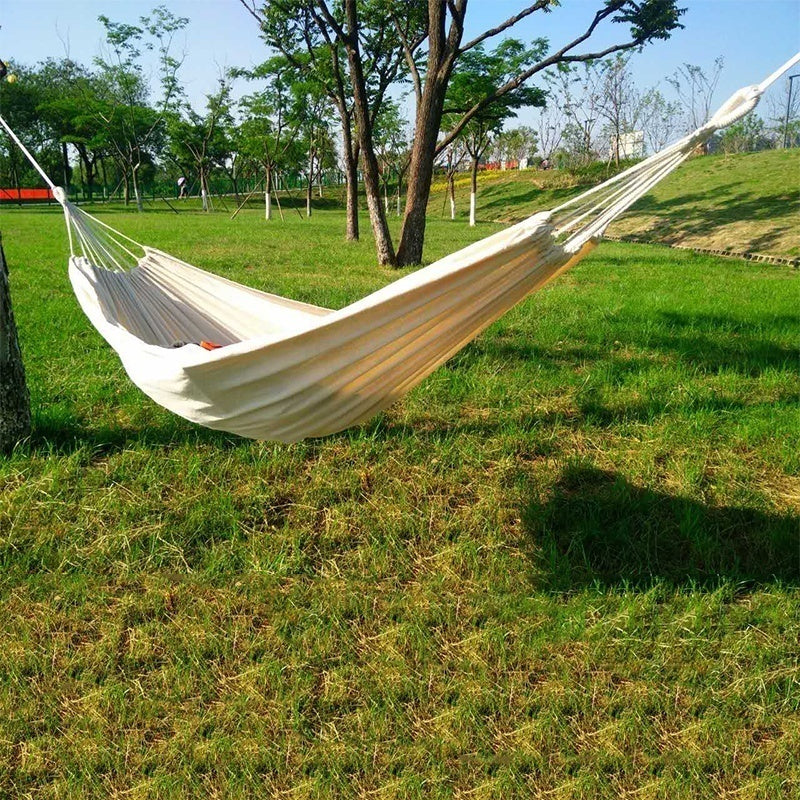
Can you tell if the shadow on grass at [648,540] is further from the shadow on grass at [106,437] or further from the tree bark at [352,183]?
the tree bark at [352,183]

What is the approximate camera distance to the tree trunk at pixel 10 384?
81.4 inches

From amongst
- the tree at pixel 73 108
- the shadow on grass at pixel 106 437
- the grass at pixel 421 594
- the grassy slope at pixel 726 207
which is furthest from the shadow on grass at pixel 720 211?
the tree at pixel 73 108

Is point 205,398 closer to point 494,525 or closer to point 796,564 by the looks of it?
point 494,525

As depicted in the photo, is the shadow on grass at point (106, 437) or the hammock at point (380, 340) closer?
the hammock at point (380, 340)

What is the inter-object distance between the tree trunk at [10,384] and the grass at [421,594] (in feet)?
0.28

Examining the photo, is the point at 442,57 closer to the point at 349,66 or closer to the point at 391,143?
the point at 349,66

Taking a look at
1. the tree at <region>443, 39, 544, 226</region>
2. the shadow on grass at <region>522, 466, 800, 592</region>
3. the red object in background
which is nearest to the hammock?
the shadow on grass at <region>522, 466, 800, 592</region>

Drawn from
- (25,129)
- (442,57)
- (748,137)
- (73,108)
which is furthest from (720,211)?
(25,129)

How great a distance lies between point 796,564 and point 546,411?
95cm

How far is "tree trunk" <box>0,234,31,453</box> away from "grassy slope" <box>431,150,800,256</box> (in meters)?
7.46

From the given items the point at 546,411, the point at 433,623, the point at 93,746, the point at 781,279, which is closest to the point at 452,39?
the point at 781,279

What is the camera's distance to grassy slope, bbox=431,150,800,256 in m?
8.36

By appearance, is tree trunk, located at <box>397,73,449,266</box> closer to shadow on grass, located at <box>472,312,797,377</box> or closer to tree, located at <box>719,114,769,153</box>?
shadow on grass, located at <box>472,312,797,377</box>

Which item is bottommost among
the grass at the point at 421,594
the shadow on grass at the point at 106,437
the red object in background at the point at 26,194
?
the grass at the point at 421,594
